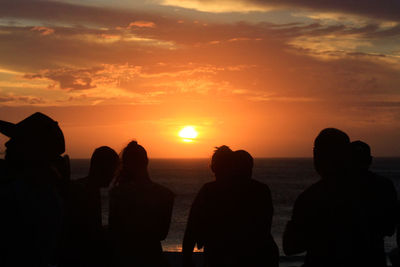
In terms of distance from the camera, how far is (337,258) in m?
3.82

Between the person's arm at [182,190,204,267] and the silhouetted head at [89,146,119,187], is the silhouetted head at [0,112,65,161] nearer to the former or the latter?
the silhouetted head at [89,146,119,187]

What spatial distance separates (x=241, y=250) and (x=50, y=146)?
2053 mm

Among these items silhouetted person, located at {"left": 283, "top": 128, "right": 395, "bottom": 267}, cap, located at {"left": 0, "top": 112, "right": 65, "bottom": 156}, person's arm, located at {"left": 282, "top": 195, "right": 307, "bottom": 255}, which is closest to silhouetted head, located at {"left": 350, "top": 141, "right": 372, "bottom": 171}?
silhouetted person, located at {"left": 283, "top": 128, "right": 395, "bottom": 267}

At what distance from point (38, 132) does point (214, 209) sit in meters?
1.89

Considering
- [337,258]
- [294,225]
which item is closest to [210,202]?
[294,225]

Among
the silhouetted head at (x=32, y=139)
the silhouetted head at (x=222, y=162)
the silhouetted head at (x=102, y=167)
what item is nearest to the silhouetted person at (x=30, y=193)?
the silhouetted head at (x=32, y=139)

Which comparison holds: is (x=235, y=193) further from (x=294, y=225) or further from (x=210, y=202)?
(x=294, y=225)

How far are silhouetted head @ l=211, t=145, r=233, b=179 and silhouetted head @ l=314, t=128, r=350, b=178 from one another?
2.80ft

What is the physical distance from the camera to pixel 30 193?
112 inches

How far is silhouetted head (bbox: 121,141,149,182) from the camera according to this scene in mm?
4734

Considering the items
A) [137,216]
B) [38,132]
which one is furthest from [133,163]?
[38,132]

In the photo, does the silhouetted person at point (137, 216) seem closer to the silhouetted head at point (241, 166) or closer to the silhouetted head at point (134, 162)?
the silhouetted head at point (134, 162)

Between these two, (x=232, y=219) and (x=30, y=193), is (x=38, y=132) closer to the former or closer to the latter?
(x=30, y=193)

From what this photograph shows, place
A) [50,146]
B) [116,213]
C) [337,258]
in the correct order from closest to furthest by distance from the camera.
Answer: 1. [50,146]
2. [337,258]
3. [116,213]
